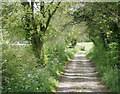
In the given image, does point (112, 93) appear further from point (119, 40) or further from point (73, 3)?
Result: point (73, 3)

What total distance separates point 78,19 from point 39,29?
3800 mm

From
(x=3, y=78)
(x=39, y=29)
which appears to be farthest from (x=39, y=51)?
(x=3, y=78)

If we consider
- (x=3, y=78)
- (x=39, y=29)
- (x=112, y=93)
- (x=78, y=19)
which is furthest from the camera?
(x=78, y=19)

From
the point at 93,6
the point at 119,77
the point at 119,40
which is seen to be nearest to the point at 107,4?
the point at 93,6

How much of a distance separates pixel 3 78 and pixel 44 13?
4.91 m

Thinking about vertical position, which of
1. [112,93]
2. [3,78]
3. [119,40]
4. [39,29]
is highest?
[39,29]

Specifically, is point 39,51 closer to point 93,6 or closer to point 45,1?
point 45,1

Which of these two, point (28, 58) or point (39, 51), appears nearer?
point (28, 58)

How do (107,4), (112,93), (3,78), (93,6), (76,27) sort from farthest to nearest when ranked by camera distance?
1. (76,27)
2. (93,6)
3. (107,4)
4. (112,93)
5. (3,78)

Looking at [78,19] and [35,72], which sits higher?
[78,19]

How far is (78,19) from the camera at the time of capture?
1406 centimetres

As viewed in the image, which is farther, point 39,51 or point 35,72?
point 39,51

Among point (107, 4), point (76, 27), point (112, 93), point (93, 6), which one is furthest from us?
point (76, 27)

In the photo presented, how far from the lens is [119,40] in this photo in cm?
892
